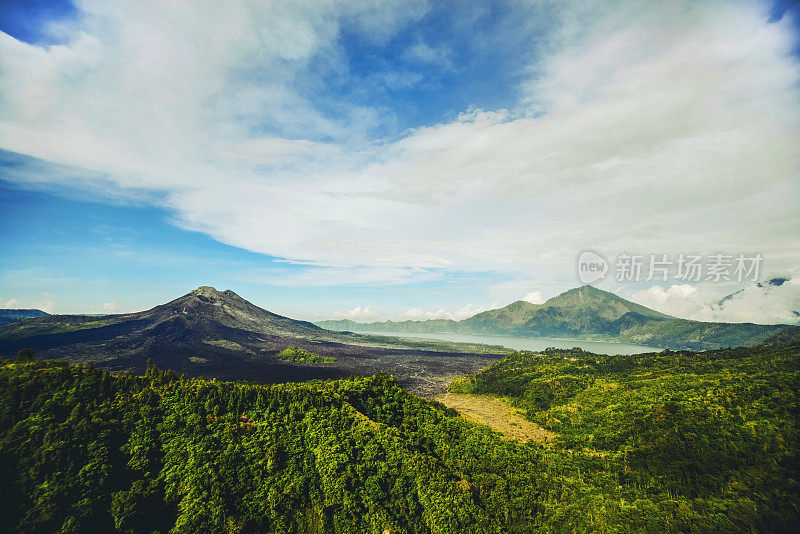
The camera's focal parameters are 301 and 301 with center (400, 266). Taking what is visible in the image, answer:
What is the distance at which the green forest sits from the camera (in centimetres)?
1532

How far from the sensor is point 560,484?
23547mm

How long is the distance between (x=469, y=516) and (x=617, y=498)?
40.8ft

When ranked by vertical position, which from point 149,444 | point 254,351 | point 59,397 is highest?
point 59,397

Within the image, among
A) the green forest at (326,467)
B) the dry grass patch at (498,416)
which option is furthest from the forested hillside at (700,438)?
the dry grass patch at (498,416)

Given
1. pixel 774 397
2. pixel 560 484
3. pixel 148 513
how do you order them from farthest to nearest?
pixel 774 397 → pixel 560 484 → pixel 148 513

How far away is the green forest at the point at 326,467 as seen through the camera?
15.3 m

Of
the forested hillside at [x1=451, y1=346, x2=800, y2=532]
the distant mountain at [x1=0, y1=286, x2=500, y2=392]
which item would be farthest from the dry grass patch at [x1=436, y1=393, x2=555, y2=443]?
the distant mountain at [x1=0, y1=286, x2=500, y2=392]

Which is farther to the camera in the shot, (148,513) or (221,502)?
(221,502)

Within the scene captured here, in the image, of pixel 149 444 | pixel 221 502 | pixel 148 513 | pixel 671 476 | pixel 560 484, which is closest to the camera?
pixel 148 513

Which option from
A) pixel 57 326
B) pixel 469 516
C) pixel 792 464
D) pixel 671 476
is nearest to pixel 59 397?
pixel 469 516

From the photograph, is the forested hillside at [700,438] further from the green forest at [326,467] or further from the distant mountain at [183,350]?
the distant mountain at [183,350]

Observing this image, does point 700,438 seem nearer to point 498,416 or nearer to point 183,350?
point 498,416

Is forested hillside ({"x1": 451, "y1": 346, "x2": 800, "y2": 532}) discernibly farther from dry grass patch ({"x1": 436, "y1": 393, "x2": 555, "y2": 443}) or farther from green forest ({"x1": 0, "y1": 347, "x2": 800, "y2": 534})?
dry grass patch ({"x1": 436, "y1": 393, "x2": 555, "y2": 443})

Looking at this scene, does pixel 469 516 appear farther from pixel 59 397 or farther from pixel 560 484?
pixel 59 397
